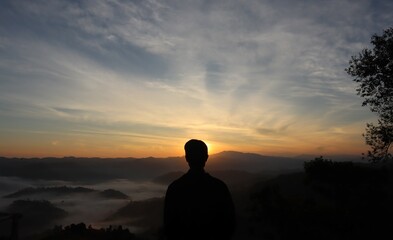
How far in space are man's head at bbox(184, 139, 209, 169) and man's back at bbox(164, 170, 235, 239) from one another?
173mm

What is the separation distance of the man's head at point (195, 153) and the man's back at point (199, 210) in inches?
6.8

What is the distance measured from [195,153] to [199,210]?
0.84 metres

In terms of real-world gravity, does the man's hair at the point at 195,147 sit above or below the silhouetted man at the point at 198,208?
above

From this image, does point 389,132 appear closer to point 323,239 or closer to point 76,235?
point 323,239

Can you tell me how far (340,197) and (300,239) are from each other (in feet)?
25.8

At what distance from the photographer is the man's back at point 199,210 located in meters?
5.34

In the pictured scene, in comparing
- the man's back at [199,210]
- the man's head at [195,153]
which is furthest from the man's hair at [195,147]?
the man's back at [199,210]

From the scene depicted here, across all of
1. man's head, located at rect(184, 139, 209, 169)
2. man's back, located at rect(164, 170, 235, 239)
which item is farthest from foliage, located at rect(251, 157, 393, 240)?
man's head, located at rect(184, 139, 209, 169)

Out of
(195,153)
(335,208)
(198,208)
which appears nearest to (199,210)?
(198,208)

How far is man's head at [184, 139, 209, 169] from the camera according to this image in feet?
18.2

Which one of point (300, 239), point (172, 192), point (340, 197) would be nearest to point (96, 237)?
point (300, 239)

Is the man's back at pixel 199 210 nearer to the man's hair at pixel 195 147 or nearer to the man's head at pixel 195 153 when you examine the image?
the man's head at pixel 195 153

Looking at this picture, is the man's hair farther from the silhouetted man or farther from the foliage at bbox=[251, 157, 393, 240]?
the foliage at bbox=[251, 157, 393, 240]

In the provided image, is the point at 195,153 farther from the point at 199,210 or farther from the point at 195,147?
the point at 199,210
